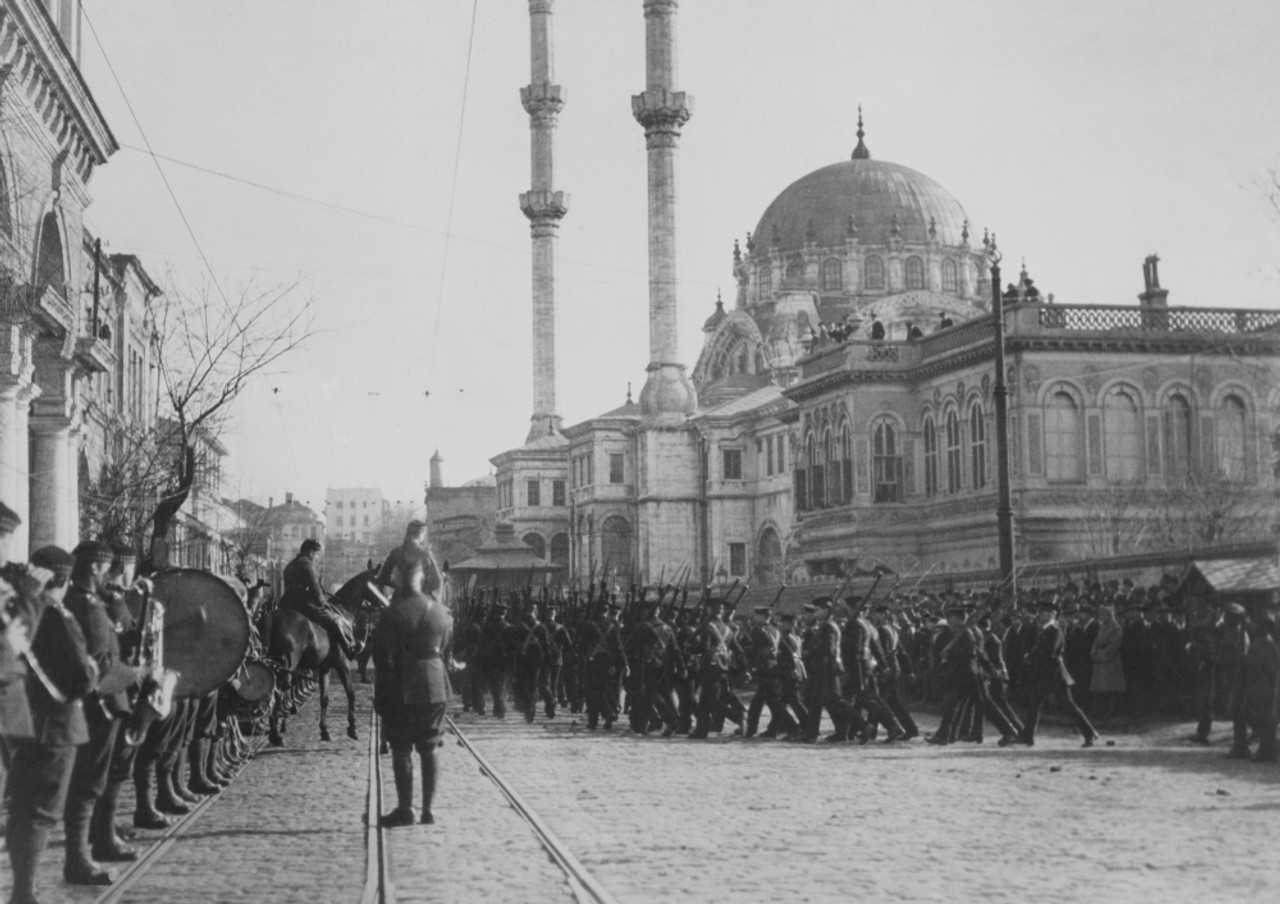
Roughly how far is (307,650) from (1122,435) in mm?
30174

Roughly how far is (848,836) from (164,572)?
461 cm

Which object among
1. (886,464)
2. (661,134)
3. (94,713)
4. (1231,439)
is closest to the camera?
(94,713)

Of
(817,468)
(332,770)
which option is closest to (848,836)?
(332,770)

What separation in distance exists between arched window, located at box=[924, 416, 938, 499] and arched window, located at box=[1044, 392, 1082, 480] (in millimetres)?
6355

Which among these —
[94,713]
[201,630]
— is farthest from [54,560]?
[201,630]

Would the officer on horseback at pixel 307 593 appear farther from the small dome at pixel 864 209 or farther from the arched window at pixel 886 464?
the small dome at pixel 864 209

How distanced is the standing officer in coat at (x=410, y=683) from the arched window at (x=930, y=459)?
40.3 metres

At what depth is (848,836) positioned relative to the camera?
444 inches

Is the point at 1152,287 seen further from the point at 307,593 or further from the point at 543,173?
the point at 543,173

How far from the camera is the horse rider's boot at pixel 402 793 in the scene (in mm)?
11766

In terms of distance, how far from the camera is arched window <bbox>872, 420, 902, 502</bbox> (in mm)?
52312

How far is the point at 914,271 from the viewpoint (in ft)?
330

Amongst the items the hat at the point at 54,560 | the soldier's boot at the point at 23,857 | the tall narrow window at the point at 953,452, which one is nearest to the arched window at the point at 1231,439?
the tall narrow window at the point at 953,452

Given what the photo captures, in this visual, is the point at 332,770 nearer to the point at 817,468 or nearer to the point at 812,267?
the point at 817,468
